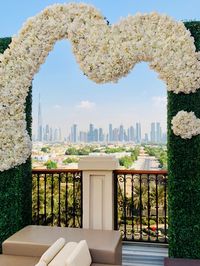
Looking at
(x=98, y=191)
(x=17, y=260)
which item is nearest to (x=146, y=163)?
(x=98, y=191)

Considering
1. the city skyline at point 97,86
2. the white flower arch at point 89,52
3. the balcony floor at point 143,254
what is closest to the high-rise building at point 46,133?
the city skyline at point 97,86

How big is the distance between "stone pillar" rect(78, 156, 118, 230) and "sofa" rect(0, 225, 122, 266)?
47cm

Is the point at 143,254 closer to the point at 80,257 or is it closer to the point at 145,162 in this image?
the point at 145,162

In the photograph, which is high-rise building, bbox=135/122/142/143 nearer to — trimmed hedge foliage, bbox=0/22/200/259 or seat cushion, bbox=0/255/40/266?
trimmed hedge foliage, bbox=0/22/200/259

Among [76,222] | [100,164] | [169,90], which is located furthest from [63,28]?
[76,222]

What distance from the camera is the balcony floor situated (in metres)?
3.67

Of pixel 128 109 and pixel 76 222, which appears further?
pixel 128 109

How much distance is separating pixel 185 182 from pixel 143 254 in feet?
3.50

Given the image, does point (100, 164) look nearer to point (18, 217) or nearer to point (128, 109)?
point (18, 217)

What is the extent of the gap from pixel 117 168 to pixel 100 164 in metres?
0.27

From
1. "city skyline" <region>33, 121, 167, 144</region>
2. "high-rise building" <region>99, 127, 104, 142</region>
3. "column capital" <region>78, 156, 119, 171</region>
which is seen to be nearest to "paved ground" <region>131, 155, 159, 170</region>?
"city skyline" <region>33, 121, 167, 144</region>

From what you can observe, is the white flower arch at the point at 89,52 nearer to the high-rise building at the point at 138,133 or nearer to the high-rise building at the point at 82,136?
the high-rise building at the point at 82,136

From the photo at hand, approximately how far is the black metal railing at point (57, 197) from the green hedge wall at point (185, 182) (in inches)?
53.5

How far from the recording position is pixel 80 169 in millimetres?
4055
